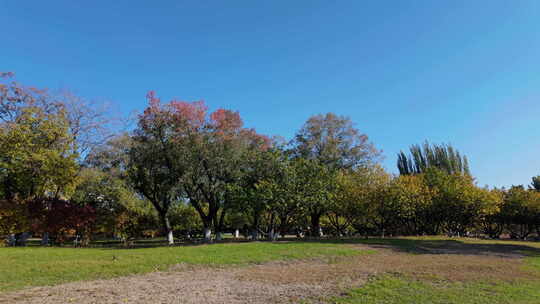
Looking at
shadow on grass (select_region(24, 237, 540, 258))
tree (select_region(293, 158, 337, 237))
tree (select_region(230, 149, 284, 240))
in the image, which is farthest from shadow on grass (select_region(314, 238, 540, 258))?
tree (select_region(230, 149, 284, 240))

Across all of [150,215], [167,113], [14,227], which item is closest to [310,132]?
[167,113]

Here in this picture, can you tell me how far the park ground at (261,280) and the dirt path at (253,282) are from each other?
0.08 ft

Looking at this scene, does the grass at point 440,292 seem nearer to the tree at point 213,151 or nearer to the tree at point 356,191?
the tree at point 213,151

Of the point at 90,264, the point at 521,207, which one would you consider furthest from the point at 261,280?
the point at 521,207

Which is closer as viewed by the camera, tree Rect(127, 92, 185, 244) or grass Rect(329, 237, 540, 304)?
grass Rect(329, 237, 540, 304)

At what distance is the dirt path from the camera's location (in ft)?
25.4

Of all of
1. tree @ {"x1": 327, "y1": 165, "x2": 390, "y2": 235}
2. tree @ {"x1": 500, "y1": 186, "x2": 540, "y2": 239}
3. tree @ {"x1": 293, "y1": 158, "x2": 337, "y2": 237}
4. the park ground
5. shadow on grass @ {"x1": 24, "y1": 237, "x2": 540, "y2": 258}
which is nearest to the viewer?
the park ground

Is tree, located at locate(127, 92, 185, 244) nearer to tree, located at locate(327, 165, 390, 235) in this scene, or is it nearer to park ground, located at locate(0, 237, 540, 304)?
park ground, located at locate(0, 237, 540, 304)

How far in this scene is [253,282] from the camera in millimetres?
9859

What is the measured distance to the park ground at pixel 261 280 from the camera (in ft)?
25.7

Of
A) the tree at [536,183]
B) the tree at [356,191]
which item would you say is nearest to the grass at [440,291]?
the tree at [356,191]

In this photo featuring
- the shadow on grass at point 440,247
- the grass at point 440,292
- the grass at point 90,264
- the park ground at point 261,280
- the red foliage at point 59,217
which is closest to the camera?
the grass at point 440,292

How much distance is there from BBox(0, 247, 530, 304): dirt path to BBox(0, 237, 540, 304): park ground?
3 centimetres

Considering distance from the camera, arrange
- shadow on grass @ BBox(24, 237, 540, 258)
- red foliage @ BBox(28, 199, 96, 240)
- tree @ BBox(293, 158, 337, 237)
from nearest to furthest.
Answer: shadow on grass @ BBox(24, 237, 540, 258) < red foliage @ BBox(28, 199, 96, 240) < tree @ BBox(293, 158, 337, 237)
